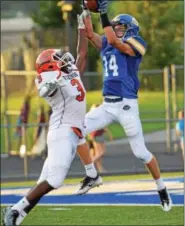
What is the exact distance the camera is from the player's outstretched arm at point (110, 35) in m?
9.98

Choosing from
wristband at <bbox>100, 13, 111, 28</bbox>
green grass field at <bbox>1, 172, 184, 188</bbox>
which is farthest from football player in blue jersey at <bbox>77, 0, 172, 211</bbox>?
green grass field at <bbox>1, 172, 184, 188</bbox>

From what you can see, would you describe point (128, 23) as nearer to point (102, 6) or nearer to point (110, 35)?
point (110, 35)

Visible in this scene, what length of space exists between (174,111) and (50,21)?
15.0m

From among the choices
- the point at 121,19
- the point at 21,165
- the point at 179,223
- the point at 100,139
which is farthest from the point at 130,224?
the point at 21,165

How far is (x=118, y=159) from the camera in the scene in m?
21.9

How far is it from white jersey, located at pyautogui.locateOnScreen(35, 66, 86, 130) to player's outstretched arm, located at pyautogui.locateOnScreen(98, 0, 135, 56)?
900 mm

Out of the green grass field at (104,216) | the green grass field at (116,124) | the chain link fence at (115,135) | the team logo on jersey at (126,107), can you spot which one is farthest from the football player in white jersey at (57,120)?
the green grass field at (116,124)

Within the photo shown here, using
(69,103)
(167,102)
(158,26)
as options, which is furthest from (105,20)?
(158,26)

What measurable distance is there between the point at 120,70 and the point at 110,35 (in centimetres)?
65

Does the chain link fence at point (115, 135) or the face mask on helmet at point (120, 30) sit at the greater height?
the face mask on helmet at point (120, 30)

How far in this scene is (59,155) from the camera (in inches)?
359

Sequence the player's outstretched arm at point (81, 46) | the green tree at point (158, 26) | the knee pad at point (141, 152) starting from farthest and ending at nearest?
the green tree at point (158, 26)
the knee pad at point (141, 152)
the player's outstretched arm at point (81, 46)

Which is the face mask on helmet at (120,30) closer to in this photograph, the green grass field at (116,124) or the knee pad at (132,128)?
the knee pad at (132,128)

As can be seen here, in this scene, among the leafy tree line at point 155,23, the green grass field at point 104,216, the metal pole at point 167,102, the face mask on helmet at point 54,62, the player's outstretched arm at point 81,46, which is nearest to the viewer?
the face mask on helmet at point 54,62
